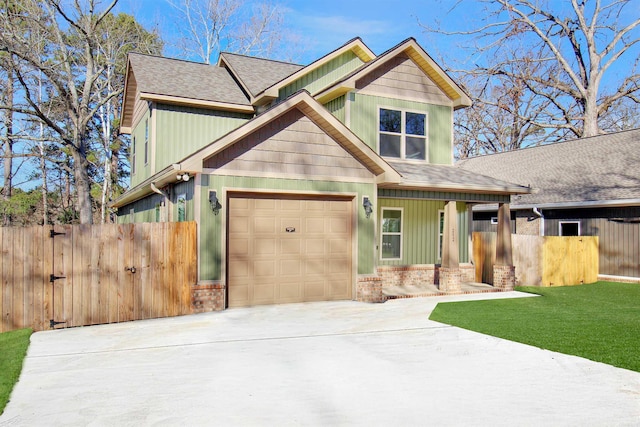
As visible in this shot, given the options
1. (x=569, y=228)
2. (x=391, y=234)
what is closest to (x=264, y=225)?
(x=391, y=234)

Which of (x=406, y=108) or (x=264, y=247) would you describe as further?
(x=406, y=108)

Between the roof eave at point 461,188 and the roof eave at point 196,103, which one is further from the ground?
the roof eave at point 196,103

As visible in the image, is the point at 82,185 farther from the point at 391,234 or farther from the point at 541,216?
the point at 541,216

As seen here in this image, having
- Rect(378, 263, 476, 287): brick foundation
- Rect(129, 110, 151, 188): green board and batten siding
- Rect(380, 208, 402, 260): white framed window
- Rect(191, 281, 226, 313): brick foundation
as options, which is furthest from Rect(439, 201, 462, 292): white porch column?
Rect(129, 110, 151, 188): green board and batten siding

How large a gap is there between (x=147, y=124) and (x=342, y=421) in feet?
43.8

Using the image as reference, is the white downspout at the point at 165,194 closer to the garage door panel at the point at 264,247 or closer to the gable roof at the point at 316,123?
the gable roof at the point at 316,123

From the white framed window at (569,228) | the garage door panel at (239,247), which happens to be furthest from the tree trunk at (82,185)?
the white framed window at (569,228)

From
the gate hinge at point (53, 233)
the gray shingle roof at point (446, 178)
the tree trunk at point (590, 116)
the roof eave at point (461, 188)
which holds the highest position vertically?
the tree trunk at point (590, 116)

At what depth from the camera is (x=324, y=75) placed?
16656 mm

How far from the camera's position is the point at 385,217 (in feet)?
48.6

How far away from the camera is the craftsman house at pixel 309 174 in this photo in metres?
10.6

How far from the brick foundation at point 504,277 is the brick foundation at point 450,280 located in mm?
1646

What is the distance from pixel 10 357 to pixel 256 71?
42.5 ft

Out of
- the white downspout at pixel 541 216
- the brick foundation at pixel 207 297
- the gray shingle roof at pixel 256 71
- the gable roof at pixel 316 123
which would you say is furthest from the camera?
the white downspout at pixel 541 216
